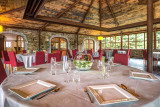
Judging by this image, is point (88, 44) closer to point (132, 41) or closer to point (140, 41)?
point (132, 41)

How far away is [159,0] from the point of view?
6.05m

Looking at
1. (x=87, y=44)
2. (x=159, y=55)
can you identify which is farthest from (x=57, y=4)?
(x=159, y=55)

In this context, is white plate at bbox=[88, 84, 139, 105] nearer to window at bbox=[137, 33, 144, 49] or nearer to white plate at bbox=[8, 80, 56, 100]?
white plate at bbox=[8, 80, 56, 100]

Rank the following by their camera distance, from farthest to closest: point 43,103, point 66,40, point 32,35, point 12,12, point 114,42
→ point 114,42 → point 66,40 → point 32,35 → point 12,12 → point 43,103

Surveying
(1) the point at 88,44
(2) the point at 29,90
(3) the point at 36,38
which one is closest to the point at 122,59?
(2) the point at 29,90

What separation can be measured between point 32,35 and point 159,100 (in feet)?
28.8

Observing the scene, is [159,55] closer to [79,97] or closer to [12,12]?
[79,97]

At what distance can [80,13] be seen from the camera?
8.25 meters

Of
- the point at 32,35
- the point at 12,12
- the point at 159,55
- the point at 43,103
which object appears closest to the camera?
the point at 43,103

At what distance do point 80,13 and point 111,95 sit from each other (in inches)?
332

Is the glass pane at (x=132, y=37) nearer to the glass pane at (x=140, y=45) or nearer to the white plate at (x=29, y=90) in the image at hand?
the glass pane at (x=140, y=45)

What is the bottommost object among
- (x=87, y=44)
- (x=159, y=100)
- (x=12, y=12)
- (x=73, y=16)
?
(x=159, y=100)

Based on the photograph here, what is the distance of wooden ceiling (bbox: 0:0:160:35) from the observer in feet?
19.5

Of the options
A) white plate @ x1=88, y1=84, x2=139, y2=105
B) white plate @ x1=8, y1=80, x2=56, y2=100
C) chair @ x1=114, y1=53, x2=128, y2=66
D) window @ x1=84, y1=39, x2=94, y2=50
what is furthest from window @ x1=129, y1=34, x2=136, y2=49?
white plate @ x1=8, y1=80, x2=56, y2=100
